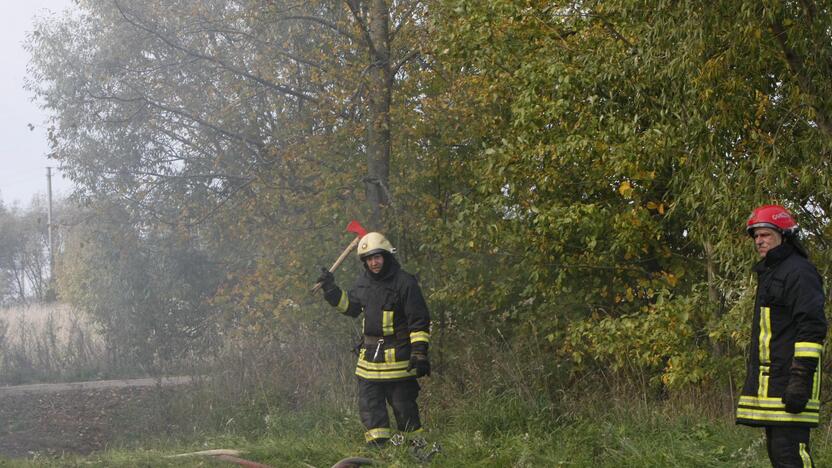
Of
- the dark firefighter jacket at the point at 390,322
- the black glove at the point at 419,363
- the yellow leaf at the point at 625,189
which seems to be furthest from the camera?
the yellow leaf at the point at 625,189

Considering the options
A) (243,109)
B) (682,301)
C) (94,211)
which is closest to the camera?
(682,301)

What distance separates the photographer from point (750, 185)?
680cm

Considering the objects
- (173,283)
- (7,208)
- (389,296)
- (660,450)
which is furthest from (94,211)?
(7,208)

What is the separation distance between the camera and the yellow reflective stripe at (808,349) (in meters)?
4.79

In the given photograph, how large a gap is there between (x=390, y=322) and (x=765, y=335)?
3.21 m

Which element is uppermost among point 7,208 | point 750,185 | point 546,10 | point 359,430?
point 7,208

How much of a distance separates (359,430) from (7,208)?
58452 mm

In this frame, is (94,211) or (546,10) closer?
(546,10)

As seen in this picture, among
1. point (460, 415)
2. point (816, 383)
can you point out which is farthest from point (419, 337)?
point (816, 383)

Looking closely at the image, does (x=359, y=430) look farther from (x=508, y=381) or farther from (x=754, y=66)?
(x=754, y=66)

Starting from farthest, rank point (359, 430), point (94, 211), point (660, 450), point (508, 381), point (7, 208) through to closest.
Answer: point (7, 208) < point (94, 211) < point (508, 381) < point (359, 430) < point (660, 450)

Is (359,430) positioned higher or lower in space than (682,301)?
lower

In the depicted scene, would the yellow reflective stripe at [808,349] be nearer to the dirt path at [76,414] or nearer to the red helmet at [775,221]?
the red helmet at [775,221]

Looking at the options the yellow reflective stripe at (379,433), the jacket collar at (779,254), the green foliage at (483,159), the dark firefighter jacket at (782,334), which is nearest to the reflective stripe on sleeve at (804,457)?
the dark firefighter jacket at (782,334)
